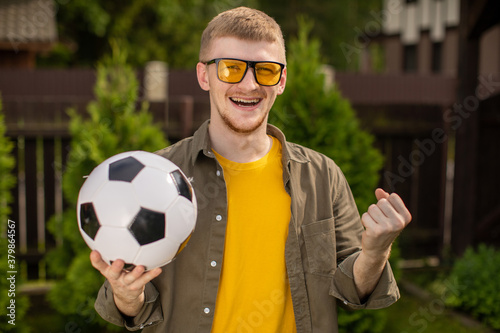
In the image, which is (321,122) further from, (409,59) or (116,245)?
(409,59)

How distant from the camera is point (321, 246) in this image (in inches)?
93.4

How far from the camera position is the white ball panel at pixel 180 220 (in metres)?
2.04

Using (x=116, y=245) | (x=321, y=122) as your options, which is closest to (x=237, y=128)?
(x=116, y=245)

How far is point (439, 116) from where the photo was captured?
7.06m

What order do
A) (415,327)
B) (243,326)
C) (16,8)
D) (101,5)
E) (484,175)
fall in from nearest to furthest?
(243,326) < (415,327) < (484,175) < (16,8) < (101,5)

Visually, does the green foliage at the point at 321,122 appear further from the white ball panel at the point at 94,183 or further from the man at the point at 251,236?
the white ball panel at the point at 94,183

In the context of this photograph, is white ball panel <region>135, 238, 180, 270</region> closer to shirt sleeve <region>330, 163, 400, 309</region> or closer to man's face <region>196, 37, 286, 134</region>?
man's face <region>196, 37, 286, 134</region>

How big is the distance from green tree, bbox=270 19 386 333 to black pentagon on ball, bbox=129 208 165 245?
270 cm

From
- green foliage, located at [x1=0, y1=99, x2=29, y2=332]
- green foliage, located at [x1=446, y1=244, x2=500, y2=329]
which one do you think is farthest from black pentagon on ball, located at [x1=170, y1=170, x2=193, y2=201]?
green foliage, located at [x1=446, y1=244, x2=500, y2=329]

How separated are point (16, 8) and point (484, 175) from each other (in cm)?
1532

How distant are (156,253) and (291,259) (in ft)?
2.11

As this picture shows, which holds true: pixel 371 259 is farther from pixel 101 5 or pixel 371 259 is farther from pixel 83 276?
pixel 101 5

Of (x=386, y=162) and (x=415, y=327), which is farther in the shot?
(x=386, y=162)

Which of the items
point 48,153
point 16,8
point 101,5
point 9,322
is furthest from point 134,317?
point 101,5
